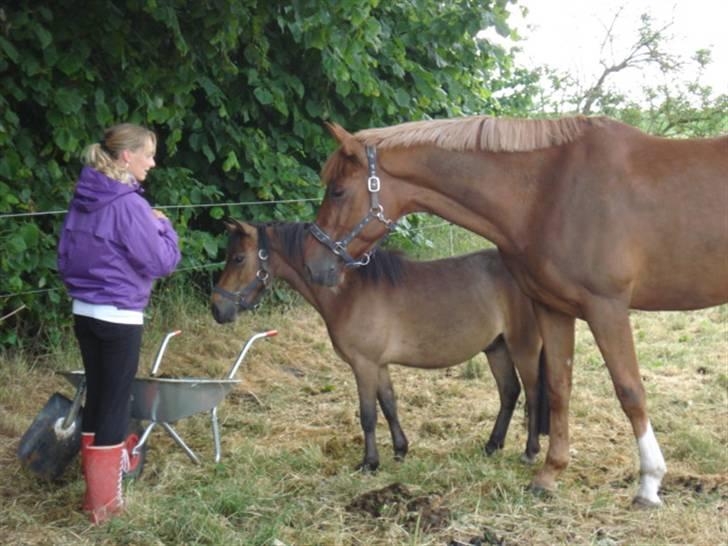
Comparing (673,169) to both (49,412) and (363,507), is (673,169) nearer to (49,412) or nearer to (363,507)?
(363,507)

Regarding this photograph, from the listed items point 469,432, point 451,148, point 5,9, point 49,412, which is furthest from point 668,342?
point 5,9

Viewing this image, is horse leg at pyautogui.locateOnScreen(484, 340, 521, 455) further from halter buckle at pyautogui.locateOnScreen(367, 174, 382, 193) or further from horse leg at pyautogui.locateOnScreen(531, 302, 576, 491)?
halter buckle at pyautogui.locateOnScreen(367, 174, 382, 193)

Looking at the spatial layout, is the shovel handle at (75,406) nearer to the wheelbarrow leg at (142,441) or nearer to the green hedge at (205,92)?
the wheelbarrow leg at (142,441)

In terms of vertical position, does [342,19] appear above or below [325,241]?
above

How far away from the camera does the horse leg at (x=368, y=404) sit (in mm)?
4230

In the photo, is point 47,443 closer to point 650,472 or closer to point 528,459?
point 528,459

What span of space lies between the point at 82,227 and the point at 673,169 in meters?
2.63

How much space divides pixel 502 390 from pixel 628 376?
1238mm

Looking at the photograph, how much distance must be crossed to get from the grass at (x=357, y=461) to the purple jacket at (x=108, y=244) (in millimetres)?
997

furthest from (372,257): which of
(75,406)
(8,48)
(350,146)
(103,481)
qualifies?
(8,48)

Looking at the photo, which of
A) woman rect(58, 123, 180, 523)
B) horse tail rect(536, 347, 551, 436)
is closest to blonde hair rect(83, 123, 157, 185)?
woman rect(58, 123, 180, 523)

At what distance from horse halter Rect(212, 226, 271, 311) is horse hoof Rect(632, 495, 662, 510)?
2301 millimetres

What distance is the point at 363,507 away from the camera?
3.54 m

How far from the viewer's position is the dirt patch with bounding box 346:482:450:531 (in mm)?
3369
